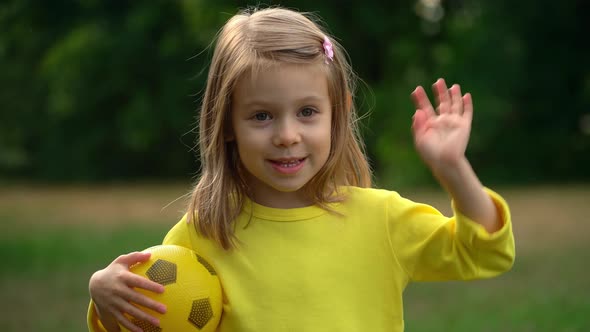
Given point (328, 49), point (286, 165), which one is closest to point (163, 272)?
point (286, 165)

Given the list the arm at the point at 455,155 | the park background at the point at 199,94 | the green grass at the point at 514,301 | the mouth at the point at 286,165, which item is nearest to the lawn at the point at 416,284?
the green grass at the point at 514,301

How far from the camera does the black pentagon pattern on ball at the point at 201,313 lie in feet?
9.75

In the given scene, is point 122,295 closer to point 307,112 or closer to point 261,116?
point 261,116

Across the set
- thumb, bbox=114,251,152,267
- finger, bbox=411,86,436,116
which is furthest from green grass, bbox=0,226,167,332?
finger, bbox=411,86,436,116

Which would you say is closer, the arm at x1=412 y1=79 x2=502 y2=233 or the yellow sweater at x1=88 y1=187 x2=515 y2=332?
the arm at x1=412 y1=79 x2=502 y2=233

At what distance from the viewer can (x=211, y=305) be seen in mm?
2969

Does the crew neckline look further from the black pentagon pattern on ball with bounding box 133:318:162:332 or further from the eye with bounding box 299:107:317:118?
the black pentagon pattern on ball with bounding box 133:318:162:332

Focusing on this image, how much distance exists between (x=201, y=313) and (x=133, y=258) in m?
0.31

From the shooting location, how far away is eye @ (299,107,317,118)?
2936 mm

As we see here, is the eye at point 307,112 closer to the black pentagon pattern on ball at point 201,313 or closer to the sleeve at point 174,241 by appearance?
the sleeve at point 174,241

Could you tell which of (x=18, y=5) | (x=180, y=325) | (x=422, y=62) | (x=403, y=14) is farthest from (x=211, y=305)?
(x=403, y=14)

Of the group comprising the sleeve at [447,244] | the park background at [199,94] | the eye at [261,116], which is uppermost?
the eye at [261,116]

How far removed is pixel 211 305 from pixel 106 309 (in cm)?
36

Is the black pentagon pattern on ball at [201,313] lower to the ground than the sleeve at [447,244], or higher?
lower
